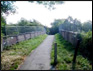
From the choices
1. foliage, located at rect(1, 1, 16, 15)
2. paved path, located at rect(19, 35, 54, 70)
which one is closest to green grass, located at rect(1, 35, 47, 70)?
paved path, located at rect(19, 35, 54, 70)

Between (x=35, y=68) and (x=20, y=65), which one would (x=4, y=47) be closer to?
(x=20, y=65)

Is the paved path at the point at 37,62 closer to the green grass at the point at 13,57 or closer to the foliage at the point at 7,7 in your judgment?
the green grass at the point at 13,57

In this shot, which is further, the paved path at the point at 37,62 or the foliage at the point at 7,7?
the foliage at the point at 7,7

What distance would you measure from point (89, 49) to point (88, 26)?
4.52m

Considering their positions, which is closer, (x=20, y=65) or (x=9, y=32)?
(x=20, y=65)

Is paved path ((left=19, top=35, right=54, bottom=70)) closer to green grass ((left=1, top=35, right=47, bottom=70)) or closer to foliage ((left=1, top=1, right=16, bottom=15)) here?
green grass ((left=1, top=35, right=47, bottom=70))

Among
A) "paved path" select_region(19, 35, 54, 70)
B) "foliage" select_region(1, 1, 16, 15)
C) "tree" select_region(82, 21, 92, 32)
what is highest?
"foliage" select_region(1, 1, 16, 15)

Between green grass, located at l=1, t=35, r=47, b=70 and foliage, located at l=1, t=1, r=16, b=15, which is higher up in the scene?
foliage, located at l=1, t=1, r=16, b=15

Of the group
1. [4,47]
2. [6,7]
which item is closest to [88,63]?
[6,7]

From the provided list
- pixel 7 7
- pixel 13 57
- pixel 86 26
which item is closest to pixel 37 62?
pixel 13 57

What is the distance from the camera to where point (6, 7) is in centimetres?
788

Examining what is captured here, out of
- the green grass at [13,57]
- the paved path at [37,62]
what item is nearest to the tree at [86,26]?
the paved path at [37,62]

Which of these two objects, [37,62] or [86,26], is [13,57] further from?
[86,26]

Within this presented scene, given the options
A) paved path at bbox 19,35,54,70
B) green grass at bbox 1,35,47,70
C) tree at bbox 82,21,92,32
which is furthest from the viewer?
tree at bbox 82,21,92,32
